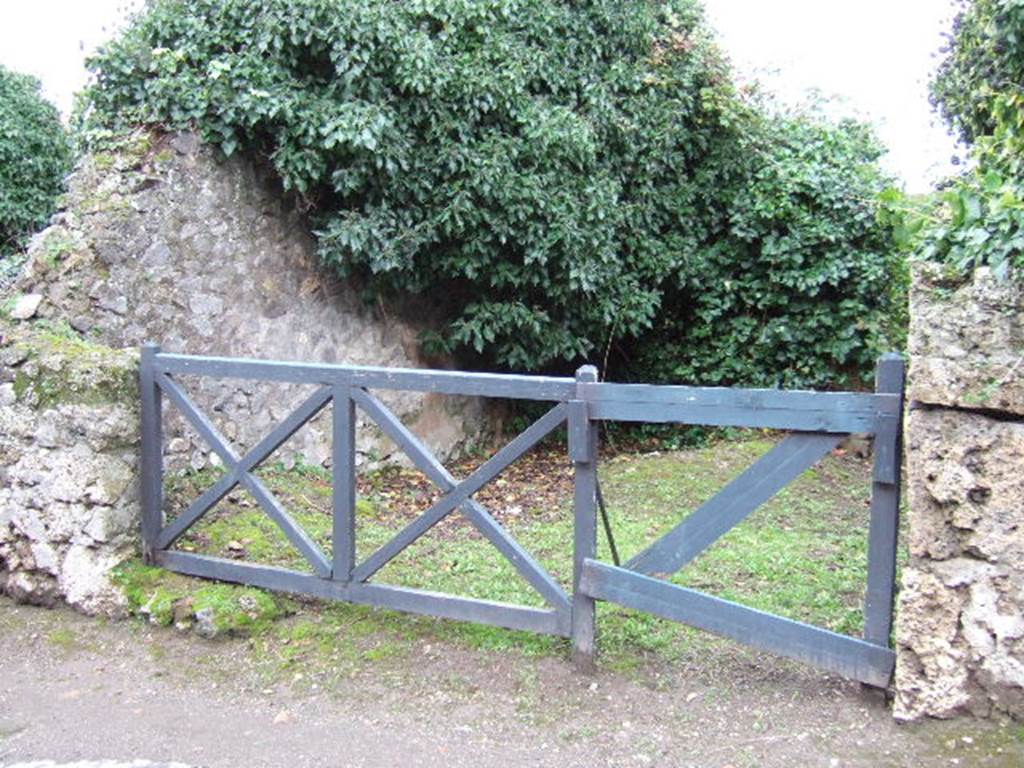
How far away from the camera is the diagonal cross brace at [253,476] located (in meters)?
4.14

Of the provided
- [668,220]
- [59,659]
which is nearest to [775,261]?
[668,220]

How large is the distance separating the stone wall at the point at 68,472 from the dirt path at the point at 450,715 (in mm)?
441

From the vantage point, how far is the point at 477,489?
3.85m

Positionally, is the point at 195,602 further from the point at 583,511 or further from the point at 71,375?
the point at 583,511

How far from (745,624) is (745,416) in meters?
0.75

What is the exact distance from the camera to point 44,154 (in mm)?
9852

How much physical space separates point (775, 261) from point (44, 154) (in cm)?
730

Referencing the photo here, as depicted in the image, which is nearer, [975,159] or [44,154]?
[975,159]

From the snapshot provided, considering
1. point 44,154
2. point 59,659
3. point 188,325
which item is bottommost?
point 59,659

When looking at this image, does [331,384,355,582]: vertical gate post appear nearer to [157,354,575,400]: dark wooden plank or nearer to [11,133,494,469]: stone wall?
[157,354,575,400]: dark wooden plank

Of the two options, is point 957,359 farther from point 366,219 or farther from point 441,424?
point 441,424

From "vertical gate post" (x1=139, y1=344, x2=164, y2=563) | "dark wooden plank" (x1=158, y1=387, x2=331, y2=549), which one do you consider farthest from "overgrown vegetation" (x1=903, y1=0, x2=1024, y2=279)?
"vertical gate post" (x1=139, y1=344, x2=164, y2=563)

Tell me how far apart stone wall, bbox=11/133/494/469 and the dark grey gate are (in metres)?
1.55

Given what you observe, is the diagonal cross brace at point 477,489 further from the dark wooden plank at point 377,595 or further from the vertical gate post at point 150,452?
the vertical gate post at point 150,452
